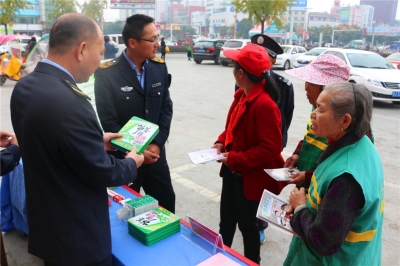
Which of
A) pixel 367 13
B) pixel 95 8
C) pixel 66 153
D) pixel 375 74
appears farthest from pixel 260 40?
pixel 367 13

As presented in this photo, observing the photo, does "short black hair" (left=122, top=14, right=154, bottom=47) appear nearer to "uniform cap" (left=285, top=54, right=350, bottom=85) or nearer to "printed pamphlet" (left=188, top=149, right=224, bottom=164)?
"printed pamphlet" (left=188, top=149, right=224, bottom=164)

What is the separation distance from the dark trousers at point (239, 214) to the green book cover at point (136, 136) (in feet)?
2.14

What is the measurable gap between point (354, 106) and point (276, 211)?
1.95 feet

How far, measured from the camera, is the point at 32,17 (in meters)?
A: 61.5

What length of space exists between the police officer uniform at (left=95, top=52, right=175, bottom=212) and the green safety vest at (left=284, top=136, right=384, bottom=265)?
1335mm

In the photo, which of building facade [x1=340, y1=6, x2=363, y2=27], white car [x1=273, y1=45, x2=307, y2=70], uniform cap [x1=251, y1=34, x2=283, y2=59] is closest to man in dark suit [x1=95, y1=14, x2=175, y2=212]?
uniform cap [x1=251, y1=34, x2=283, y2=59]

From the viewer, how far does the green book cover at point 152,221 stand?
169 centimetres

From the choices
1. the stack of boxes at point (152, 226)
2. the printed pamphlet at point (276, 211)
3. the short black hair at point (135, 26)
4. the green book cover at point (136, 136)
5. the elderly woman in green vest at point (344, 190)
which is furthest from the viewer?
the short black hair at point (135, 26)

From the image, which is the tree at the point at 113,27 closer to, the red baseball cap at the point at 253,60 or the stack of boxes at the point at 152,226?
the red baseball cap at the point at 253,60

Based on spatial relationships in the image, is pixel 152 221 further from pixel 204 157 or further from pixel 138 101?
pixel 138 101

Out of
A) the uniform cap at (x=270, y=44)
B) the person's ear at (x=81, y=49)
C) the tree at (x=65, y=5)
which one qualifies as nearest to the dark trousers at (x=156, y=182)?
the person's ear at (x=81, y=49)

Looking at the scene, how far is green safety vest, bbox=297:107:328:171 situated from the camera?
6.38 feet

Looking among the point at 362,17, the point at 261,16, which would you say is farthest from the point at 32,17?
the point at 362,17

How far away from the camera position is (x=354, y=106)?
48.9 inches
